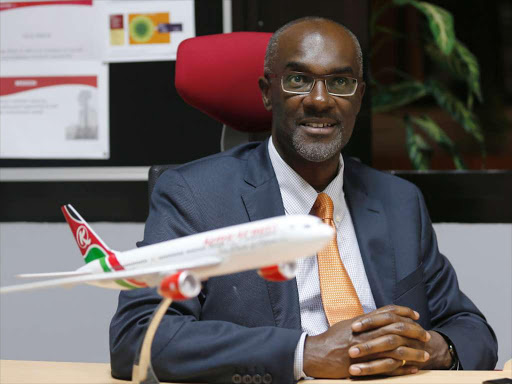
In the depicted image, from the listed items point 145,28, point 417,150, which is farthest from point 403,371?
point 145,28

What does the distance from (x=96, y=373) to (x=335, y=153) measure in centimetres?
74

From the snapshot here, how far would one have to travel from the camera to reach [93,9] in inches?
94.4

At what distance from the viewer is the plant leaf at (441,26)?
2246 millimetres

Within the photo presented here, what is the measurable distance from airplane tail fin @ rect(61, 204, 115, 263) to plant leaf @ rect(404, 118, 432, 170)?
1.53 m

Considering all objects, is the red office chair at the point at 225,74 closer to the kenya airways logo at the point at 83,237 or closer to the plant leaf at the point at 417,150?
the kenya airways logo at the point at 83,237

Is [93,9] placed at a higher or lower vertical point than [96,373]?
higher

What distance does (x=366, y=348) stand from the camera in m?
1.21

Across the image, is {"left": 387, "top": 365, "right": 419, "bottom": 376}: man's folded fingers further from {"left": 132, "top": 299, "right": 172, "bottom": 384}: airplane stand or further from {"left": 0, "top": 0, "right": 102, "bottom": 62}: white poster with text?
{"left": 0, "top": 0, "right": 102, "bottom": 62}: white poster with text

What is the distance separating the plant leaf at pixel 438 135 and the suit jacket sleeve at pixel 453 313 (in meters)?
0.72

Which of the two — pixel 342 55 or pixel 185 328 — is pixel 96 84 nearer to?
pixel 342 55

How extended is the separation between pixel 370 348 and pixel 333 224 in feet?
1.33

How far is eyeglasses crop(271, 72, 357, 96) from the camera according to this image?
5.09ft

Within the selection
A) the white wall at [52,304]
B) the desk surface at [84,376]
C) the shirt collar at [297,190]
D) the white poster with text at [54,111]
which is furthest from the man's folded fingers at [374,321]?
the white poster with text at [54,111]

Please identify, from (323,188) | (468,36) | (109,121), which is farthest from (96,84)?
(468,36)
